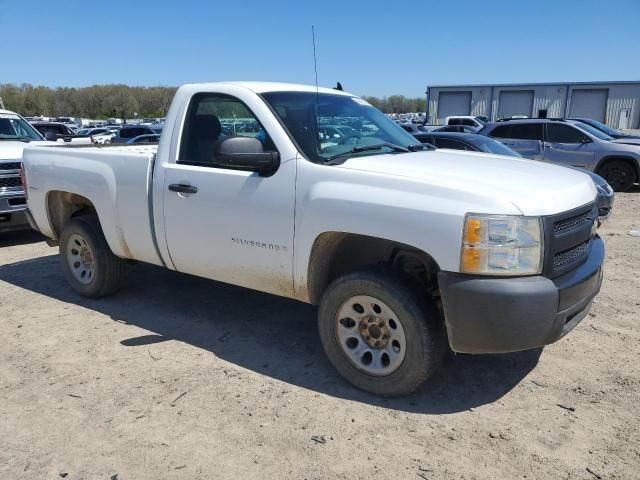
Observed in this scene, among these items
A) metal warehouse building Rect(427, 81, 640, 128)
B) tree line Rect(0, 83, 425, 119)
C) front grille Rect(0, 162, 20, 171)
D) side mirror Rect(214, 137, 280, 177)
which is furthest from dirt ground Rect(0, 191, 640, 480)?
tree line Rect(0, 83, 425, 119)

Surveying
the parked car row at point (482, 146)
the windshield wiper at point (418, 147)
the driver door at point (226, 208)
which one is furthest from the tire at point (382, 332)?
the parked car row at point (482, 146)

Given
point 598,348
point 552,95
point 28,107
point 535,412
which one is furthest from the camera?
point 28,107

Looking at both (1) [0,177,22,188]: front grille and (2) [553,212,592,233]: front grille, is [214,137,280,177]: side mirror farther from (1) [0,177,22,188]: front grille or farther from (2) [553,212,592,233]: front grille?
(1) [0,177,22,188]: front grille

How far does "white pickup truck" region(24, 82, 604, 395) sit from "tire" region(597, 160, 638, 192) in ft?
33.2

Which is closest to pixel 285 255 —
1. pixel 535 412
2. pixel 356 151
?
pixel 356 151

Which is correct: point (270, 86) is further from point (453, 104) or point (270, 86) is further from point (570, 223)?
point (453, 104)

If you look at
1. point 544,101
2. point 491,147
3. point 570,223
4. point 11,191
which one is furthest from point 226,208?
point 544,101

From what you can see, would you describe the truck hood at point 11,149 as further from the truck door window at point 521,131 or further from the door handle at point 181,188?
the truck door window at point 521,131

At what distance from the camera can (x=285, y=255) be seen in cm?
354

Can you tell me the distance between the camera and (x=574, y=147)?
12695 mm

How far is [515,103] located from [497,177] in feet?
153

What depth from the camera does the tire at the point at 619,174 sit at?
12.4m

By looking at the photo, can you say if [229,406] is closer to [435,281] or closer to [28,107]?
[435,281]

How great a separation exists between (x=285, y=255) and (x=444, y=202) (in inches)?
45.9
